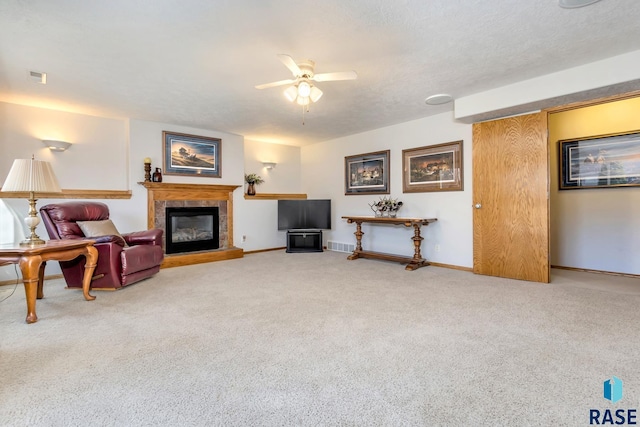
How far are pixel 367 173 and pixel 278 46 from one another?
3460 mm

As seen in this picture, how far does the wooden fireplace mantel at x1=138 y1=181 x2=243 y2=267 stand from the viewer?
16.1 feet

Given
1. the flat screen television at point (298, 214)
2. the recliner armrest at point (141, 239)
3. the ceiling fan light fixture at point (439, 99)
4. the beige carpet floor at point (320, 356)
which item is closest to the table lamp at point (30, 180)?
the beige carpet floor at point (320, 356)

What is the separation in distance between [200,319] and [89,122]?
3860mm

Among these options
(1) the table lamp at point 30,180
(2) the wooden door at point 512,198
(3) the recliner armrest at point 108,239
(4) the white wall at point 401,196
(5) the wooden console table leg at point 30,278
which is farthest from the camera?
(4) the white wall at point 401,196

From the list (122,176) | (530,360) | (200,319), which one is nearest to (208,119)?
(122,176)

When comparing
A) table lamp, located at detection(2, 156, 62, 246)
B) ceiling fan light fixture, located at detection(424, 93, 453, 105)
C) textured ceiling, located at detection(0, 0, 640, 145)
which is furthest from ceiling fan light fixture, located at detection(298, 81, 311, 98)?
table lamp, located at detection(2, 156, 62, 246)

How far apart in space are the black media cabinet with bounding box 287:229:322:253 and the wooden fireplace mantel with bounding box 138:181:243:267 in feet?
3.52

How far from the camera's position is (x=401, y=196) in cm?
528

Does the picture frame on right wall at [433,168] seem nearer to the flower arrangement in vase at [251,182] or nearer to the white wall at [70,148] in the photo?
the flower arrangement in vase at [251,182]

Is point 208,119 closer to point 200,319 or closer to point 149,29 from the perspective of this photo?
point 149,29

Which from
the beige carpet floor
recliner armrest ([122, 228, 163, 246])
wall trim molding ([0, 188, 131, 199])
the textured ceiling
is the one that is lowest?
the beige carpet floor

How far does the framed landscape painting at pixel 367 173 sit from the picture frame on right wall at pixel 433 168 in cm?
39

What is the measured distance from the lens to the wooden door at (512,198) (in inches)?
147

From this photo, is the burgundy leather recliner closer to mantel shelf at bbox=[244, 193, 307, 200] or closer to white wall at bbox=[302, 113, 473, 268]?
mantel shelf at bbox=[244, 193, 307, 200]
